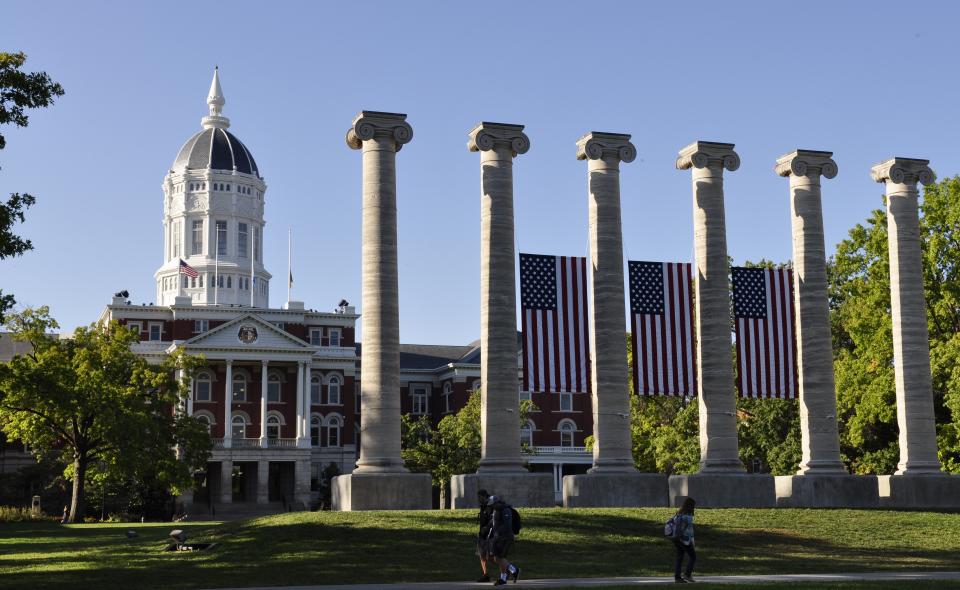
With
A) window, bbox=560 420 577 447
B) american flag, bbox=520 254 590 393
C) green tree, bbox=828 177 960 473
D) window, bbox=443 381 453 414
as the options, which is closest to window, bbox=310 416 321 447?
window, bbox=443 381 453 414

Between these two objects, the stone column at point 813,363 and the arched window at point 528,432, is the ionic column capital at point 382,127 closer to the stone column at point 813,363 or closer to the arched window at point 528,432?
the stone column at point 813,363

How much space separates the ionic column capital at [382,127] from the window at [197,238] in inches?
3231

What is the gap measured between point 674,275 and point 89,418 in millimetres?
36614

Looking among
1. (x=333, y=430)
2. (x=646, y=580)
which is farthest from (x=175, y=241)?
(x=646, y=580)

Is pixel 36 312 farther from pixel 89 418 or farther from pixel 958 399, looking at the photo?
pixel 958 399

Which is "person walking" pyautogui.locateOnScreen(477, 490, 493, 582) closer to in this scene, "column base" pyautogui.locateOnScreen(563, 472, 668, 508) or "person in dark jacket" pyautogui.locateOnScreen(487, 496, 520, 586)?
"person in dark jacket" pyautogui.locateOnScreen(487, 496, 520, 586)

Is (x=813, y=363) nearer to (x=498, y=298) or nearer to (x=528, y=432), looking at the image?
(x=498, y=298)

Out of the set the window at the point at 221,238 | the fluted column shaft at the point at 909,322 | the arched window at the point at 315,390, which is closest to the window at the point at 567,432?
the arched window at the point at 315,390

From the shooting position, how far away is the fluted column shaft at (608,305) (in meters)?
43.8

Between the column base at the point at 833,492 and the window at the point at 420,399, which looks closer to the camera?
Answer: the column base at the point at 833,492

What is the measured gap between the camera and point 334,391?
351ft

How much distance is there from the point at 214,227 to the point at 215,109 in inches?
744

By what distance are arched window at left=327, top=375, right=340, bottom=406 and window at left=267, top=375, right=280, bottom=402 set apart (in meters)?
5.62

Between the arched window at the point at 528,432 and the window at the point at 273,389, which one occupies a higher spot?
the window at the point at 273,389
